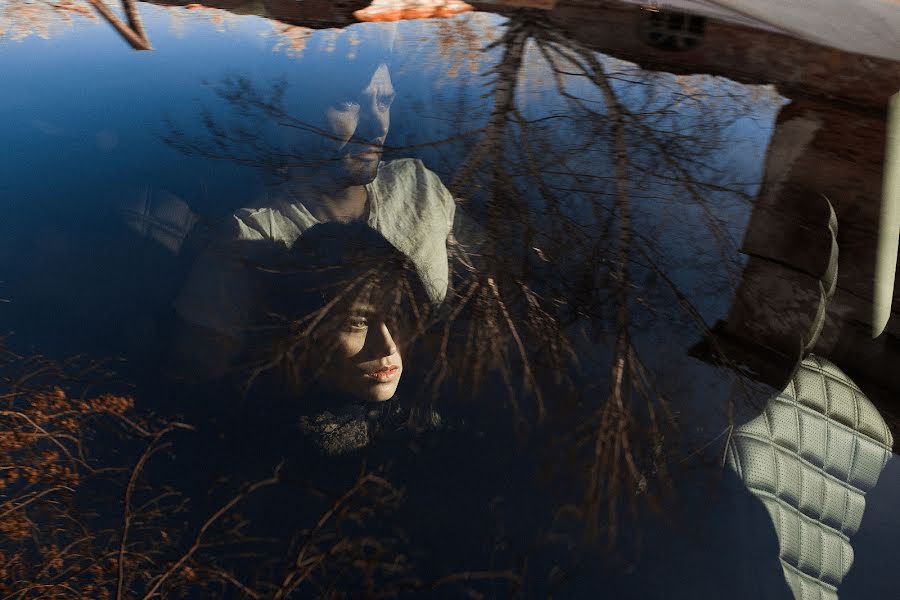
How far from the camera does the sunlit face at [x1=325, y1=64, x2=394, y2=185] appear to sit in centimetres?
196

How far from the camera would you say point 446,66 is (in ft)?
8.49

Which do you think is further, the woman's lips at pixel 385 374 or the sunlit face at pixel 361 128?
the sunlit face at pixel 361 128

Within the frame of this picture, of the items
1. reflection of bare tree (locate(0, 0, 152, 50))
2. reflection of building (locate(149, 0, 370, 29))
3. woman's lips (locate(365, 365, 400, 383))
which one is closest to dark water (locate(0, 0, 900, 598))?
woman's lips (locate(365, 365, 400, 383))

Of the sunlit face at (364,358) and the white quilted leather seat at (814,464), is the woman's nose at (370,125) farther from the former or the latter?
the white quilted leather seat at (814,464)

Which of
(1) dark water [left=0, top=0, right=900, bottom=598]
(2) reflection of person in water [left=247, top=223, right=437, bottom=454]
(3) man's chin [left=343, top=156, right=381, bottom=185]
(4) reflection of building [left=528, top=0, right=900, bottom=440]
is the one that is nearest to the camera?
(1) dark water [left=0, top=0, right=900, bottom=598]

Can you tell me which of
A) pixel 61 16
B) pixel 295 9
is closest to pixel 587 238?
pixel 295 9

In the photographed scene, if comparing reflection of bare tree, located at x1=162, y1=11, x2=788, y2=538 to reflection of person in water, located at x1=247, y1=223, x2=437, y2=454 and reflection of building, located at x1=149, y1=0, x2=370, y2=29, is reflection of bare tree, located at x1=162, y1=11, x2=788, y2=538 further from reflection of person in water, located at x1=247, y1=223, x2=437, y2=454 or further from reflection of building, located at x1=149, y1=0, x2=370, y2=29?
reflection of building, located at x1=149, y1=0, x2=370, y2=29

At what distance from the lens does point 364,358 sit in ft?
5.00

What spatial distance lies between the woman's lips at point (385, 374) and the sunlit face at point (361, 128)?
603mm

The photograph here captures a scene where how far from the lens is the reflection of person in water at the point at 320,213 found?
1572mm

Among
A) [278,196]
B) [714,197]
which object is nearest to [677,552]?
[714,197]

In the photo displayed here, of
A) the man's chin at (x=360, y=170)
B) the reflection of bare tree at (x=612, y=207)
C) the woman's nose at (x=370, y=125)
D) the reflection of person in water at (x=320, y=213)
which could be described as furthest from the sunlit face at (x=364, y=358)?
the woman's nose at (x=370, y=125)

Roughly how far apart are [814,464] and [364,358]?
984 mm

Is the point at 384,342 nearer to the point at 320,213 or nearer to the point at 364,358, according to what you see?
the point at 364,358
